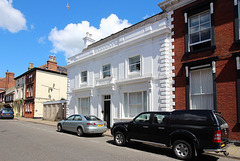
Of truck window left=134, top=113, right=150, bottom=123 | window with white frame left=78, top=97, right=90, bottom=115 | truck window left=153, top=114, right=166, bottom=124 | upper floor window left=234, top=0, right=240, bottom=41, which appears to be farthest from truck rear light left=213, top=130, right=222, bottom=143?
window with white frame left=78, top=97, right=90, bottom=115

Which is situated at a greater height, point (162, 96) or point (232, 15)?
point (232, 15)

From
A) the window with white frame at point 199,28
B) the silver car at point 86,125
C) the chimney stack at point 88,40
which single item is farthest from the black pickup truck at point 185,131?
the chimney stack at point 88,40

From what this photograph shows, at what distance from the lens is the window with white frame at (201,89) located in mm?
10485

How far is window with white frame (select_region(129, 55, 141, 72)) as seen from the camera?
1442cm

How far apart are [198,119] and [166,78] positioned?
5.48 metres

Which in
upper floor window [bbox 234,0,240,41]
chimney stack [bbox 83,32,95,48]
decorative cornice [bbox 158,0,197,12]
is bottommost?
upper floor window [bbox 234,0,240,41]

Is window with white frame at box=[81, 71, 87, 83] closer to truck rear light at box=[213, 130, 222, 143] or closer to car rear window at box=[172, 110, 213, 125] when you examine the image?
car rear window at box=[172, 110, 213, 125]

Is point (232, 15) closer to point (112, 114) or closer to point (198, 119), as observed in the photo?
point (198, 119)

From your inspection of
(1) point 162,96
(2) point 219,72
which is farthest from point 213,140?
(1) point 162,96

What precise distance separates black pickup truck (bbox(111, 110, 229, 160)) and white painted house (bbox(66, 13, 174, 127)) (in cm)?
399

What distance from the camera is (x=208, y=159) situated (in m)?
7.37

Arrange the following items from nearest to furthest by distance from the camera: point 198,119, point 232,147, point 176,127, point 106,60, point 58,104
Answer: point 198,119 → point 176,127 → point 232,147 → point 106,60 → point 58,104

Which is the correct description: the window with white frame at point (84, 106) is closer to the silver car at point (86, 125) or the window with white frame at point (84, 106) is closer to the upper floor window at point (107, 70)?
the upper floor window at point (107, 70)

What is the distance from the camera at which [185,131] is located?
711 cm
